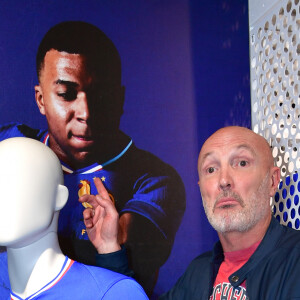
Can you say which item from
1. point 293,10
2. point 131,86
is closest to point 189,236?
point 131,86

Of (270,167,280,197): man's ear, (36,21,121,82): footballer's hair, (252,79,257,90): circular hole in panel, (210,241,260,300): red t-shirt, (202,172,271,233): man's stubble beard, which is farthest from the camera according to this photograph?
(252,79,257,90): circular hole in panel

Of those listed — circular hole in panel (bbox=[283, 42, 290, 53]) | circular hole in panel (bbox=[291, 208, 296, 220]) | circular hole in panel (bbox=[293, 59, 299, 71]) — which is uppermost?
circular hole in panel (bbox=[283, 42, 290, 53])

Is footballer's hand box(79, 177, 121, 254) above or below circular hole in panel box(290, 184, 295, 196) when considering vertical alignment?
below

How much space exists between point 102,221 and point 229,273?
0.55 metres

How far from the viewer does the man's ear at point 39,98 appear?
6.51 ft

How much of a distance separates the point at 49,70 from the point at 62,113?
20 centimetres

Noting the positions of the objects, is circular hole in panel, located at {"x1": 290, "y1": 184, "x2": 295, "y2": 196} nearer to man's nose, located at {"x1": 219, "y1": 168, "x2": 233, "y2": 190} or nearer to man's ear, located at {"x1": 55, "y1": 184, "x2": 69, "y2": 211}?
man's nose, located at {"x1": 219, "y1": 168, "x2": 233, "y2": 190}

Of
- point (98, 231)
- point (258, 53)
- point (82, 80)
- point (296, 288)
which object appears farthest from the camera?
point (258, 53)

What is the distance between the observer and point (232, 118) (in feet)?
7.36

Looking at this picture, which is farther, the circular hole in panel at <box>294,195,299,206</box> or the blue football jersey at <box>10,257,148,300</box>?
the circular hole in panel at <box>294,195,299,206</box>

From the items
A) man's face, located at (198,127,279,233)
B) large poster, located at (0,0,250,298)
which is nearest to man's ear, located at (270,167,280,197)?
man's face, located at (198,127,279,233)

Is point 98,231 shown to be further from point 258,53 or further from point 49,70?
point 258,53

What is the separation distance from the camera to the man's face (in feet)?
5.62

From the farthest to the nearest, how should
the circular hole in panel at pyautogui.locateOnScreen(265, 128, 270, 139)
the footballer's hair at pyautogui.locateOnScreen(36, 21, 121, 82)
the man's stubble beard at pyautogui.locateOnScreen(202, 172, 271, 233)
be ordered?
the circular hole in panel at pyautogui.locateOnScreen(265, 128, 270, 139)
the footballer's hair at pyautogui.locateOnScreen(36, 21, 121, 82)
the man's stubble beard at pyautogui.locateOnScreen(202, 172, 271, 233)
